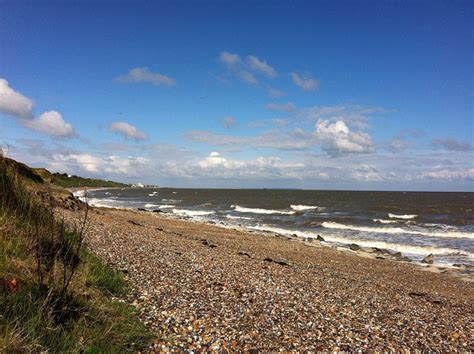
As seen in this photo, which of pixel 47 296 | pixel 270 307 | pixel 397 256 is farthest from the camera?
pixel 397 256

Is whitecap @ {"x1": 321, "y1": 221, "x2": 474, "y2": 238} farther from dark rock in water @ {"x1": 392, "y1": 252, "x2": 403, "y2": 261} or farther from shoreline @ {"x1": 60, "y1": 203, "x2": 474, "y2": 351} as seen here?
shoreline @ {"x1": 60, "y1": 203, "x2": 474, "y2": 351}

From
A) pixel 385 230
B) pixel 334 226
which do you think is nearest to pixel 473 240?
pixel 385 230

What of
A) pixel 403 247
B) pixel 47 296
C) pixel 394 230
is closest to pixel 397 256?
pixel 403 247

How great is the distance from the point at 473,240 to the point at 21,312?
38459 mm

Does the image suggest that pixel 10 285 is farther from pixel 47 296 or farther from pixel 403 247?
pixel 403 247

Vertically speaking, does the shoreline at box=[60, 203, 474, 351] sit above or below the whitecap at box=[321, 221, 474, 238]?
above

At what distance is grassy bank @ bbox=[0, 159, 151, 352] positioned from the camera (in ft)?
14.0

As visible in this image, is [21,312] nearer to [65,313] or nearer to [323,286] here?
[65,313]

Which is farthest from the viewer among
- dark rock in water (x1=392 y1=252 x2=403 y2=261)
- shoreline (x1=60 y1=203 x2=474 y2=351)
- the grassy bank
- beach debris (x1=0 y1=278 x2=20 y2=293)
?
dark rock in water (x1=392 y1=252 x2=403 y2=261)

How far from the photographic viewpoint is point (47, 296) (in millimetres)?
4562

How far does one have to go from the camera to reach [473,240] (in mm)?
31219

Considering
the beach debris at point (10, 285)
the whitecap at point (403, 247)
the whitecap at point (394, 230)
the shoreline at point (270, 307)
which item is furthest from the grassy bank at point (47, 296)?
the whitecap at point (394, 230)

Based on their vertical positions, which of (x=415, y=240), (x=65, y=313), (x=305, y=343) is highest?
(x=65, y=313)

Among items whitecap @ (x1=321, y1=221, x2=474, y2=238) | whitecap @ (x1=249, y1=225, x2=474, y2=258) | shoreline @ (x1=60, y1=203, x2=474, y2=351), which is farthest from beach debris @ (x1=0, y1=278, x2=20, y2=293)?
whitecap @ (x1=321, y1=221, x2=474, y2=238)
